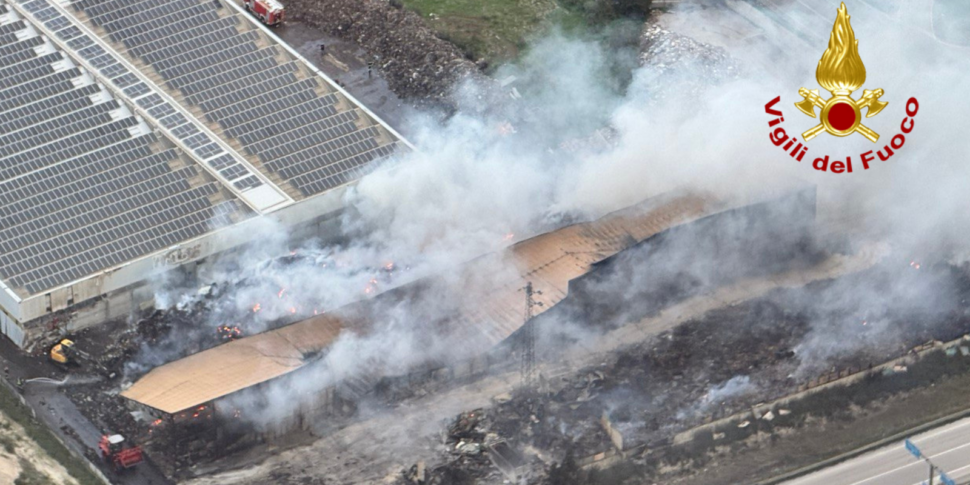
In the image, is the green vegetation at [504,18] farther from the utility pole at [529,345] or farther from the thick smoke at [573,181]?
the utility pole at [529,345]

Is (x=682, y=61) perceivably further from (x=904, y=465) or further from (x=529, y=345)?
(x=904, y=465)

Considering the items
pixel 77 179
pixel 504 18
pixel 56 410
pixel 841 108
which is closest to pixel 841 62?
pixel 841 108

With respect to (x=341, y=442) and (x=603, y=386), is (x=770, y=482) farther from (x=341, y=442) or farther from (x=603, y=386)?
(x=341, y=442)

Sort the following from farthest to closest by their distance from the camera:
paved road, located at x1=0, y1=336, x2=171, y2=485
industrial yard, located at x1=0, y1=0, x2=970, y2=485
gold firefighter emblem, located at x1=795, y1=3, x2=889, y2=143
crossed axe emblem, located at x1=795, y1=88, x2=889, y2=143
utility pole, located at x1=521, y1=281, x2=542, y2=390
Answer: crossed axe emblem, located at x1=795, y1=88, x2=889, y2=143 < utility pole, located at x1=521, y1=281, x2=542, y2=390 < gold firefighter emblem, located at x1=795, y1=3, x2=889, y2=143 < industrial yard, located at x1=0, y1=0, x2=970, y2=485 < paved road, located at x1=0, y1=336, x2=171, y2=485

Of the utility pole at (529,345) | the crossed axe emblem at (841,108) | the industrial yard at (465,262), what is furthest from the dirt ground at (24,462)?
the crossed axe emblem at (841,108)

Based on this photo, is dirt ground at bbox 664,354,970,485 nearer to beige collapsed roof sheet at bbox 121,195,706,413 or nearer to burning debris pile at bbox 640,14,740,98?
beige collapsed roof sheet at bbox 121,195,706,413

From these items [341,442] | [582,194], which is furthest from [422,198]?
[341,442]

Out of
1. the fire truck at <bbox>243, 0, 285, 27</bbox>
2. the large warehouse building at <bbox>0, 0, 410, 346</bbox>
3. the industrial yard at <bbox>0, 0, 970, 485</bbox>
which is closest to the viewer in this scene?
the industrial yard at <bbox>0, 0, 970, 485</bbox>

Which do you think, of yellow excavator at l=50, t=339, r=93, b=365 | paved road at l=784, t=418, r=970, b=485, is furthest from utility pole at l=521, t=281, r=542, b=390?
yellow excavator at l=50, t=339, r=93, b=365
